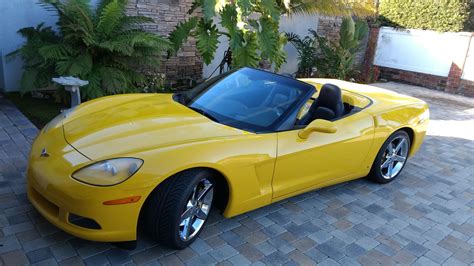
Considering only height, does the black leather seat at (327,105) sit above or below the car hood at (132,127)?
above

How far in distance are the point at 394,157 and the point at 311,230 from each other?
1.75m

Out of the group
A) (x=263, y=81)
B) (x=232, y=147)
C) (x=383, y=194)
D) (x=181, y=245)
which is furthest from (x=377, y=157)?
(x=181, y=245)

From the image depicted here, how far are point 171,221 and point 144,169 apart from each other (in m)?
0.42

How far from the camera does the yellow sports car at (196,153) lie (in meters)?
2.61

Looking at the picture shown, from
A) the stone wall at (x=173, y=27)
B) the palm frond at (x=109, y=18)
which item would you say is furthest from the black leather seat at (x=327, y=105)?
the stone wall at (x=173, y=27)

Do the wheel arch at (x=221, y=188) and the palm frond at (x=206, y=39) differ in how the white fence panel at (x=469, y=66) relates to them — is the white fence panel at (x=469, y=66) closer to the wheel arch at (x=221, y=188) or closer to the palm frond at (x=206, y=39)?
the palm frond at (x=206, y=39)

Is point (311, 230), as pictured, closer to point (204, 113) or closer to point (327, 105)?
point (327, 105)

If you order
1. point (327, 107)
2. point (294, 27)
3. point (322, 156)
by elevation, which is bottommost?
point (322, 156)

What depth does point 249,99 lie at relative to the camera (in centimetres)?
368

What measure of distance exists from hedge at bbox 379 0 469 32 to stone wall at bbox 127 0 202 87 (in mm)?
7616

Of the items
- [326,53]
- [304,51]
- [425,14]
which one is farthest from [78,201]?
[425,14]

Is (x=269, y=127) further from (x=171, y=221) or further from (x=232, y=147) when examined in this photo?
(x=171, y=221)

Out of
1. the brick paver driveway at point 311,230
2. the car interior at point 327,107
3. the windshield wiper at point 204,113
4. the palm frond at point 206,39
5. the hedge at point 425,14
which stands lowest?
the brick paver driveway at point 311,230

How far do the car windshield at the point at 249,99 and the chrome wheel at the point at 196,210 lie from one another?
62 cm
